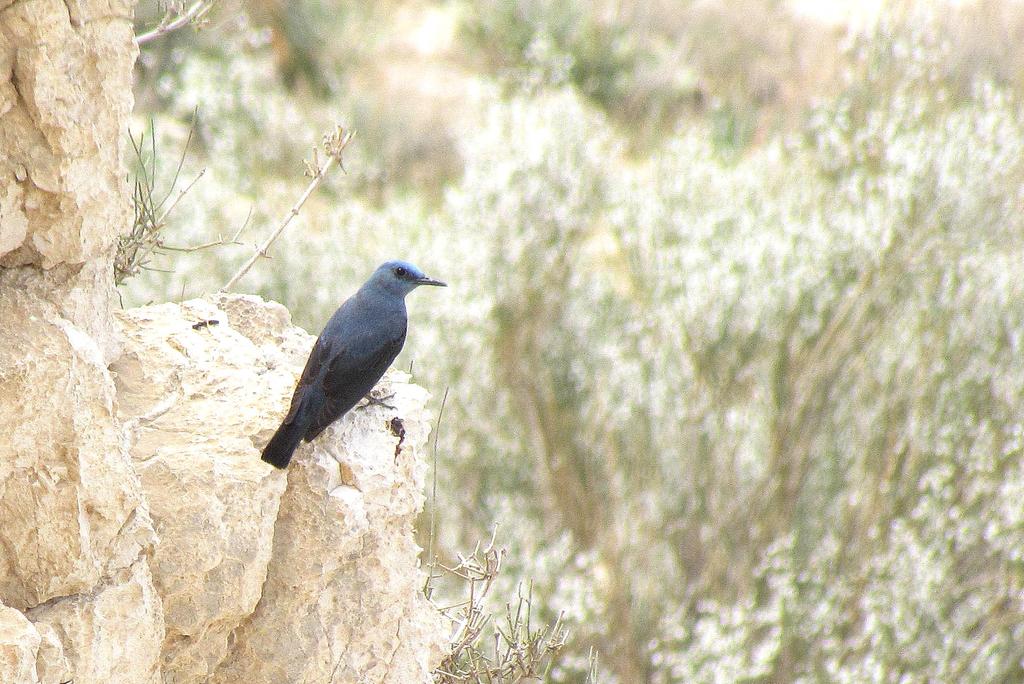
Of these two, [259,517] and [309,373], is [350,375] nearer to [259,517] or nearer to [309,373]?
[309,373]

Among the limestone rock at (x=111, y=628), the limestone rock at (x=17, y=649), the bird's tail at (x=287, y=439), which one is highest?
the bird's tail at (x=287, y=439)

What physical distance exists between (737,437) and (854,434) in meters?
0.94

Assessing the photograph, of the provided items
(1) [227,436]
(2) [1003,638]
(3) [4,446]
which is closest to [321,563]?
(1) [227,436]

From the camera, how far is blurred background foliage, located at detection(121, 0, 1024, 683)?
888 centimetres

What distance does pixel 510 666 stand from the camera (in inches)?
154

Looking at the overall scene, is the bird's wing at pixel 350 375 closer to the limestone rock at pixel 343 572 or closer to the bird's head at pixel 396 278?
the limestone rock at pixel 343 572

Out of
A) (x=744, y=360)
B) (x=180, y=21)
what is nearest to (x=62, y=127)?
(x=180, y=21)

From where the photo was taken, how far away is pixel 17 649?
2209mm

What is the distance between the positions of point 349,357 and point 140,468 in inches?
27.2

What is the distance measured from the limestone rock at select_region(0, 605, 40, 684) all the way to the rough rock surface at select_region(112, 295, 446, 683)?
507mm

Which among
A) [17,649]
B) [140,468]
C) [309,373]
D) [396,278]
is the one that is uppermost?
[396,278]

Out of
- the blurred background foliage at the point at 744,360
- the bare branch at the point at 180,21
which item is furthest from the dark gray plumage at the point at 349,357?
the blurred background foliage at the point at 744,360

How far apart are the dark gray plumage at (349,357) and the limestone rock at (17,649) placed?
0.78 metres

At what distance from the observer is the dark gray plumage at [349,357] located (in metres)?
2.98
